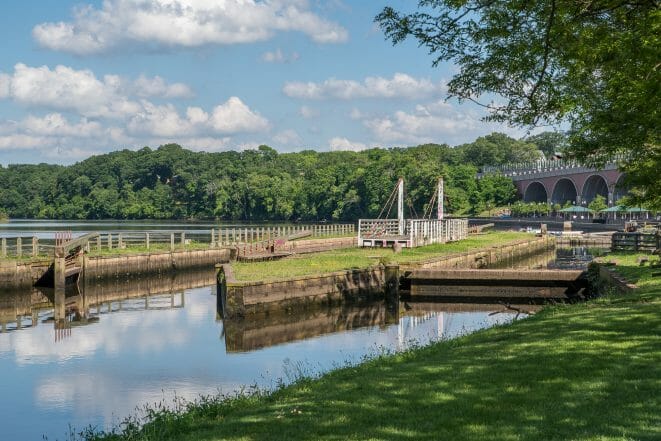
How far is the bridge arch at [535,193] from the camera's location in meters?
155

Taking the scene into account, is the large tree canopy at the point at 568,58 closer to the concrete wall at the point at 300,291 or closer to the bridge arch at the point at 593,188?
the concrete wall at the point at 300,291

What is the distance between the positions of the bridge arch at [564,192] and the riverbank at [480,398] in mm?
137564

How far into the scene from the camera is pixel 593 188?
13550 cm

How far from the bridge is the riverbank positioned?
110 meters

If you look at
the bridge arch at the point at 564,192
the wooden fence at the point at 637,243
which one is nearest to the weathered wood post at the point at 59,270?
the wooden fence at the point at 637,243

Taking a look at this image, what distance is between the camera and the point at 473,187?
153375mm

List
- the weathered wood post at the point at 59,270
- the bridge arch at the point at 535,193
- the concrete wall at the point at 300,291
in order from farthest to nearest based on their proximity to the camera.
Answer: the bridge arch at the point at 535,193, the weathered wood post at the point at 59,270, the concrete wall at the point at 300,291

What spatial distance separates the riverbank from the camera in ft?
28.8

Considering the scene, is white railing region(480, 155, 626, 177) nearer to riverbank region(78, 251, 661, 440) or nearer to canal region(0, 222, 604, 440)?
canal region(0, 222, 604, 440)

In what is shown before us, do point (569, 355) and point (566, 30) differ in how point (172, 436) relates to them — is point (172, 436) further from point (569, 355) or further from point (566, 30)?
point (566, 30)

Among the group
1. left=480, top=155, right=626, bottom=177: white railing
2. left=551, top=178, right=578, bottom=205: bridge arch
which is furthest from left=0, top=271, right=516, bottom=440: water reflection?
left=551, top=178, right=578, bottom=205: bridge arch

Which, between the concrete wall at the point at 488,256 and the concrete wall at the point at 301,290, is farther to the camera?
the concrete wall at the point at 488,256

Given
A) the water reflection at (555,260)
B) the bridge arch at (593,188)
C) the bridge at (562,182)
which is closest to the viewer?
the water reflection at (555,260)

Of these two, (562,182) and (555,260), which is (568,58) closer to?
(555,260)
